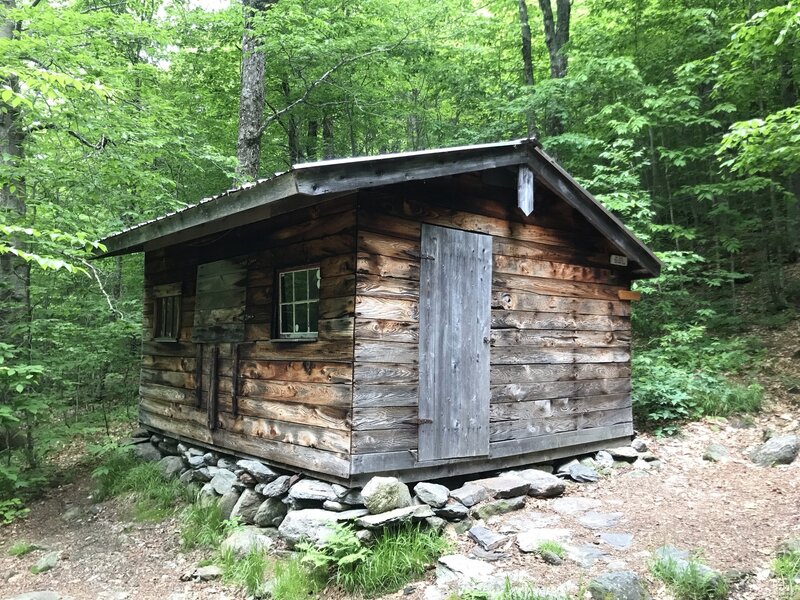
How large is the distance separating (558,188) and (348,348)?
357 cm

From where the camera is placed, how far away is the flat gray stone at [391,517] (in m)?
4.84

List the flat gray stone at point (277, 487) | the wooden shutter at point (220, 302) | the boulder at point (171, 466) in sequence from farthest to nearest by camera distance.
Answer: the boulder at point (171, 466) < the wooden shutter at point (220, 302) < the flat gray stone at point (277, 487)

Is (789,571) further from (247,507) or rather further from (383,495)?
(247,507)

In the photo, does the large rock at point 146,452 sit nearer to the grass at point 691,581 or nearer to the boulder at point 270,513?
the boulder at point 270,513

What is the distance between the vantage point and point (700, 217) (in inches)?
613

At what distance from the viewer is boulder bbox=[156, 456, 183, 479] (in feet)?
25.7

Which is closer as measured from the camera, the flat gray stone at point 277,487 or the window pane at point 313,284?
the flat gray stone at point 277,487

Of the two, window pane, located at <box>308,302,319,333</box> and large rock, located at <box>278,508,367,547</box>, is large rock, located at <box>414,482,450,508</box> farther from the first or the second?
window pane, located at <box>308,302,319,333</box>

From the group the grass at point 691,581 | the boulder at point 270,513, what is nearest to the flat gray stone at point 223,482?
the boulder at point 270,513

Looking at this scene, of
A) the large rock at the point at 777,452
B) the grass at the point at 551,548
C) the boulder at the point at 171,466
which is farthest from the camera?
the boulder at the point at 171,466

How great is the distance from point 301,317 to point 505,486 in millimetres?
3000

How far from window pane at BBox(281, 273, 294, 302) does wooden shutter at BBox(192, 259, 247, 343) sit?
27.7 inches

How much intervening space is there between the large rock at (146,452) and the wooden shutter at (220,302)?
2.31 m

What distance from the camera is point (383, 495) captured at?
502 cm
